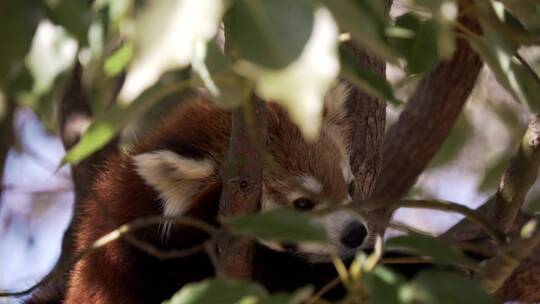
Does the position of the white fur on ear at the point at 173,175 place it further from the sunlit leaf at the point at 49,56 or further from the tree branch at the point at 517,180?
the sunlit leaf at the point at 49,56

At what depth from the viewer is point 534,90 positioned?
199 centimetres

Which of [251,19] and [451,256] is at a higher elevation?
[251,19]

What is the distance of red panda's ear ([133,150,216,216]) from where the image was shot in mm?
2676

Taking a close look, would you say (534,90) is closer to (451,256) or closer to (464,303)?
(451,256)

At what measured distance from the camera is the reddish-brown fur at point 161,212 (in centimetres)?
269

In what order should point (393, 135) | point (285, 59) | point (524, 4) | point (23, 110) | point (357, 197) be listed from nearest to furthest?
point (285, 59), point (524, 4), point (357, 197), point (393, 135), point (23, 110)

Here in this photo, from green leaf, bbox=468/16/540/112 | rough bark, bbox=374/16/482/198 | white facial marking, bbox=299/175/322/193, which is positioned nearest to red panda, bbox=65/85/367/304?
white facial marking, bbox=299/175/322/193

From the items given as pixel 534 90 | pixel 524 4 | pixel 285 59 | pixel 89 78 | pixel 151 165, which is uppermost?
pixel 285 59

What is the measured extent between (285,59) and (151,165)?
169cm

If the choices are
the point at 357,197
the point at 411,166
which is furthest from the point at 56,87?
the point at 411,166

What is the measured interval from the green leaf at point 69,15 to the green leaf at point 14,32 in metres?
0.07

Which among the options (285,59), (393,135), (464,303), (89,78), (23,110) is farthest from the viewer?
(23,110)

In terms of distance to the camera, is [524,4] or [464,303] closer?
[464,303]

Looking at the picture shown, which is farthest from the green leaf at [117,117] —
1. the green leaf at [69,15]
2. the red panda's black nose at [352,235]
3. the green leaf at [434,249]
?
the red panda's black nose at [352,235]
